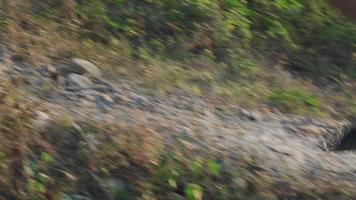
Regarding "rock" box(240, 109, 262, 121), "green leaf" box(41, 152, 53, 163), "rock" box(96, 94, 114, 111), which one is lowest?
"green leaf" box(41, 152, 53, 163)

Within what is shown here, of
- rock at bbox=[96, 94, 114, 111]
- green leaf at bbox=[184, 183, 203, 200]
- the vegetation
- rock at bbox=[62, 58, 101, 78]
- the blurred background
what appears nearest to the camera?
green leaf at bbox=[184, 183, 203, 200]

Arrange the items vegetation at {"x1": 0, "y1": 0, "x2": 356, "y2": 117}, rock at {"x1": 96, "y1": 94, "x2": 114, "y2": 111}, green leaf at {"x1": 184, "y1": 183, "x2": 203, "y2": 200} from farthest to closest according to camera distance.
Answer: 1. vegetation at {"x1": 0, "y1": 0, "x2": 356, "y2": 117}
2. rock at {"x1": 96, "y1": 94, "x2": 114, "y2": 111}
3. green leaf at {"x1": 184, "y1": 183, "x2": 203, "y2": 200}

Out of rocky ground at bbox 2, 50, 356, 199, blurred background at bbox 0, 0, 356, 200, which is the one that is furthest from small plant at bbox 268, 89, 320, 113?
rocky ground at bbox 2, 50, 356, 199

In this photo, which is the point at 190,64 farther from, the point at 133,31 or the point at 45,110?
the point at 45,110

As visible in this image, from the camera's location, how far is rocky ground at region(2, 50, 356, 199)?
4621 mm

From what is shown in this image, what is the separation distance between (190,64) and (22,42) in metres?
1.12

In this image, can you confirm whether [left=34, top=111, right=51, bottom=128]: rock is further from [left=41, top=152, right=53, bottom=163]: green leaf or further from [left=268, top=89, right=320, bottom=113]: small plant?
[left=268, top=89, right=320, bottom=113]: small plant

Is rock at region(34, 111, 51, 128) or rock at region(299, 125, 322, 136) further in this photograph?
rock at region(299, 125, 322, 136)

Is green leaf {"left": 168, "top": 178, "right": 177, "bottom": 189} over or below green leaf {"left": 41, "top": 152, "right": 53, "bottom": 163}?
over

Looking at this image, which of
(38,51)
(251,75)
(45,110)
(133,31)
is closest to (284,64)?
(251,75)

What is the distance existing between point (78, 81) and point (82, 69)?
0.18 meters

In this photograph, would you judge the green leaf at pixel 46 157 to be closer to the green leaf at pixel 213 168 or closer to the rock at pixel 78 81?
the green leaf at pixel 213 168

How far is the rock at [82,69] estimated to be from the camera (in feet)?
17.9

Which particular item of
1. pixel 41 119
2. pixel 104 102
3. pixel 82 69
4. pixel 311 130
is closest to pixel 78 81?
pixel 82 69
